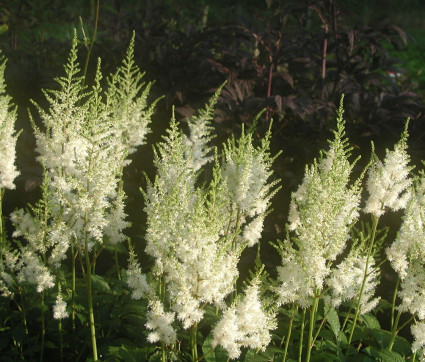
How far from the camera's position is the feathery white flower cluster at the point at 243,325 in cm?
199

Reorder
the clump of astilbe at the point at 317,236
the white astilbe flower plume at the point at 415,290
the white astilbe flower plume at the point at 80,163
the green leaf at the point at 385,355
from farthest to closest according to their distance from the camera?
the green leaf at the point at 385,355
the white astilbe flower plume at the point at 415,290
the white astilbe flower plume at the point at 80,163
the clump of astilbe at the point at 317,236

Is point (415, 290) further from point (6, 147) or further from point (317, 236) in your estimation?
point (6, 147)

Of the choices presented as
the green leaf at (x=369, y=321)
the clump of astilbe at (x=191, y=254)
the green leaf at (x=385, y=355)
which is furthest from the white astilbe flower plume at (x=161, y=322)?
the green leaf at (x=369, y=321)

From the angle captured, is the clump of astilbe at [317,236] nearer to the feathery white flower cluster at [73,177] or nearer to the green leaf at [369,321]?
the feathery white flower cluster at [73,177]

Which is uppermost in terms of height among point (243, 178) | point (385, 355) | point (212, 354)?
point (243, 178)

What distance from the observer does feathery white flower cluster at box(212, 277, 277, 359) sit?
6.53ft

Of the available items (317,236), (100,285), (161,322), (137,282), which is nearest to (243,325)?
(161,322)

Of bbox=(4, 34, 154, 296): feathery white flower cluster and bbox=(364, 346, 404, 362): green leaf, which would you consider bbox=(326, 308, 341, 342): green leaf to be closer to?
bbox=(364, 346, 404, 362): green leaf

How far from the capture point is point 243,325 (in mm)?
2084

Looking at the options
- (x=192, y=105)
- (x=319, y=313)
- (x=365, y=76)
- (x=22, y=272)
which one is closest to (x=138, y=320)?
(x=22, y=272)

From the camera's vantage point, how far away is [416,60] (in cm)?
1491

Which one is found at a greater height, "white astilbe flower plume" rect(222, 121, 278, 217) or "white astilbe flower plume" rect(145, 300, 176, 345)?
"white astilbe flower plume" rect(222, 121, 278, 217)

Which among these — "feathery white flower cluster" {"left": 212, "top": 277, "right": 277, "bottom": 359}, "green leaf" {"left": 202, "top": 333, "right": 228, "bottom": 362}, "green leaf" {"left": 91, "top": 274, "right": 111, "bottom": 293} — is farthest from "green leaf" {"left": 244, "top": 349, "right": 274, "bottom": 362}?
"green leaf" {"left": 91, "top": 274, "right": 111, "bottom": 293}

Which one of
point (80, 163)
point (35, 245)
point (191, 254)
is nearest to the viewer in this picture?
point (191, 254)
